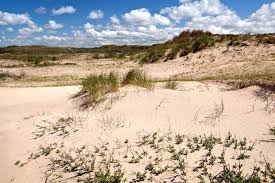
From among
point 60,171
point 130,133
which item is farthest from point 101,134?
point 60,171

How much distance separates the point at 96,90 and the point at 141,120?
187cm

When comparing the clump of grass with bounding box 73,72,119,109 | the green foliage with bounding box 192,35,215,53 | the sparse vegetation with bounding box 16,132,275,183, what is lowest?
the sparse vegetation with bounding box 16,132,275,183

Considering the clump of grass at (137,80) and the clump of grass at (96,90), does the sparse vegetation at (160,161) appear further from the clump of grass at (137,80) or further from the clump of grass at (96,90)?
the clump of grass at (137,80)

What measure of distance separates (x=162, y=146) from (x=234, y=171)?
1.46 meters

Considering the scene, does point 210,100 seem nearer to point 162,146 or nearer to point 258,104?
point 258,104

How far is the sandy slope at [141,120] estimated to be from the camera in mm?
6391

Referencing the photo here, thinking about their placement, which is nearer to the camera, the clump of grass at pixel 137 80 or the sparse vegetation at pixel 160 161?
the sparse vegetation at pixel 160 161

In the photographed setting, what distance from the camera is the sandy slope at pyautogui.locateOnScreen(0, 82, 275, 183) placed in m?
6.39

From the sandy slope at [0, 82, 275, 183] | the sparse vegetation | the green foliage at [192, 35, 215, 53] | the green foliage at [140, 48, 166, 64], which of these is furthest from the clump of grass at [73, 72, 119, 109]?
the green foliage at [140, 48, 166, 64]

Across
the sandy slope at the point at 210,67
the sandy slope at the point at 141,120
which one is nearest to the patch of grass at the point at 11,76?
the sandy slope at the point at 210,67

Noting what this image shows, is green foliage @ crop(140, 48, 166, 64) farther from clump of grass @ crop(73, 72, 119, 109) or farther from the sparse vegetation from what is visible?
the sparse vegetation

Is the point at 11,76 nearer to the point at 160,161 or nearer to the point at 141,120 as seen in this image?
the point at 141,120

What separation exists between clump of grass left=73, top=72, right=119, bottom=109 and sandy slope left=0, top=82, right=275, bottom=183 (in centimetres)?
34

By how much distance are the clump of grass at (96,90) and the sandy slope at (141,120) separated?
1.11 feet
